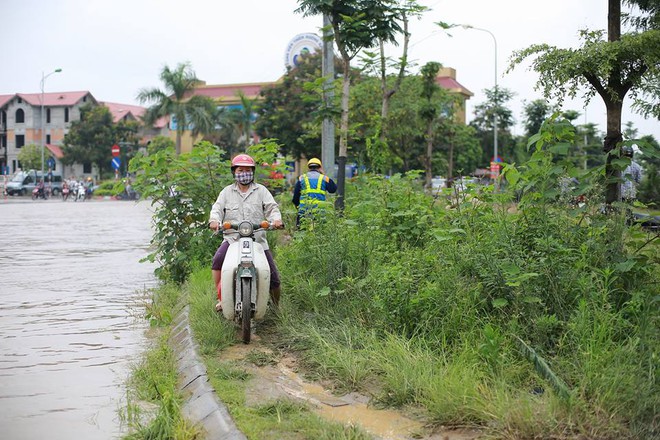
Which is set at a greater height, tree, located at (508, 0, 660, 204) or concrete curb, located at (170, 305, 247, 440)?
tree, located at (508, 0, 660, 204)

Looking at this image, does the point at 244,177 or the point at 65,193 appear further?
the point at 65,193

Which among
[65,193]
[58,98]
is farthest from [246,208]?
[58,98]

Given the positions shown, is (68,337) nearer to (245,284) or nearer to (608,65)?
(245,284)

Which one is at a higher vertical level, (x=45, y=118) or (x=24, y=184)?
(x=45, y=118)

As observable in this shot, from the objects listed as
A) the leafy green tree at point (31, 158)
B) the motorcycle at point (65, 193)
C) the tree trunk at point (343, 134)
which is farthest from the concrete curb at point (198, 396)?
the leafy green tree at point (31, 158)

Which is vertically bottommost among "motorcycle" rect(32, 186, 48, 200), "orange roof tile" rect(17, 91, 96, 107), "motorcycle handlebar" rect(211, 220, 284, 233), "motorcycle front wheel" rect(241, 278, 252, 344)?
"motorcycle front wheel" rect(241, 278, 252, 344)

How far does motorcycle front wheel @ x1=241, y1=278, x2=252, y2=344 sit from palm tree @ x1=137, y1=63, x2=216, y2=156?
55.9 m

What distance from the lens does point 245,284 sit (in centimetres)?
715

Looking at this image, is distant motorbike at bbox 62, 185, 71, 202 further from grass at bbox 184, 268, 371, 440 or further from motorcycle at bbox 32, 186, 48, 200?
grass at bbox 184, 268, 371, 440

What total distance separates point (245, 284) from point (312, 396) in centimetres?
173

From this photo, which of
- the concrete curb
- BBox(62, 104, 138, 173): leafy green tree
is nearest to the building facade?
BBox(62, 104, 138, 173): leafy green tree

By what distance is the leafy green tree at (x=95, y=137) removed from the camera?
260ft

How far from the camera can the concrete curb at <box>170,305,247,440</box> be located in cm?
488

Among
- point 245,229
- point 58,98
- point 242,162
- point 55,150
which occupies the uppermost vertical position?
point 58,98
